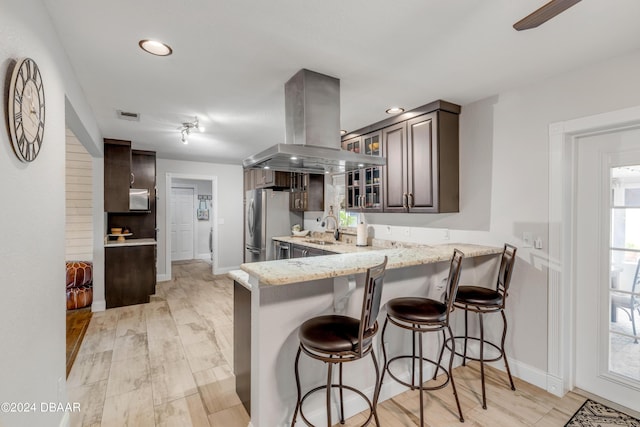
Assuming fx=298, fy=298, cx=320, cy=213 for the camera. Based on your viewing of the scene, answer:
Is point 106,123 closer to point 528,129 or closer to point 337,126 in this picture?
point 337,126

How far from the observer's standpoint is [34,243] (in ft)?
4.50

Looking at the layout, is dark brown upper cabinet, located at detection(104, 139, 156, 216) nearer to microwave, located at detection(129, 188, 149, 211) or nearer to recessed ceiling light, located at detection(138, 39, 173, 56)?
microwave, located at detection(129, 188, 149, 211)

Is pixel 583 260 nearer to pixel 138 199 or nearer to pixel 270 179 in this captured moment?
pixel 270 179

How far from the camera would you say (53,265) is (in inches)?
66.1

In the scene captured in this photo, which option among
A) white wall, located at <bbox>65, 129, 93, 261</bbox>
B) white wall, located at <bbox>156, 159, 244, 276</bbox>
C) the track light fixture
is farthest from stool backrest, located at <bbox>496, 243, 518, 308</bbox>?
white wall, located at <bbox>156, 159, 244, 276</bbox>

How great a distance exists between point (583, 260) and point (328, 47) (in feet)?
8.10

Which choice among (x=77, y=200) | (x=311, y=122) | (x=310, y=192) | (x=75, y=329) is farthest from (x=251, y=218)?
(x=311, y=122)

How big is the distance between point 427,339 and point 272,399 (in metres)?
1.38

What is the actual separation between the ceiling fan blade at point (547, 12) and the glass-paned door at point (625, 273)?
1535mm

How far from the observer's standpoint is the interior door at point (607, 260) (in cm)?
209

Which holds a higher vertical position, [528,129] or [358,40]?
[358,40]

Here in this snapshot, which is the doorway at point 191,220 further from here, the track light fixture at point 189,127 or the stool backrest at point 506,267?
the stool backrest at point 506,267

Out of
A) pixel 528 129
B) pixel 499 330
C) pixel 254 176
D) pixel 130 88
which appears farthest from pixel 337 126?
pixel 254 176

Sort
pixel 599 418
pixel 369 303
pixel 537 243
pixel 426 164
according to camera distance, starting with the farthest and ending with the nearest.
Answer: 1. pixel 426 164
2. pixel 537 243
3. pixel 599 418
4. pixel 369 303
